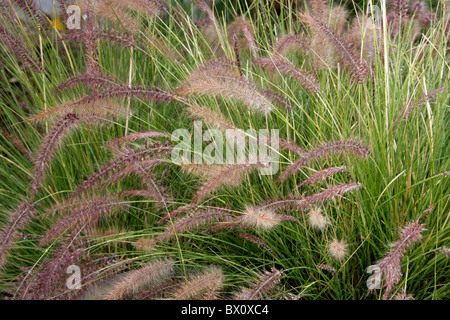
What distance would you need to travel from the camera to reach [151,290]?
1.60 meters

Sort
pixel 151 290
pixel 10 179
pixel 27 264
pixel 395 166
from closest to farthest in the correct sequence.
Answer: pixel 151 290
pixel 395 166
pixel 27 264
pixel 10 179

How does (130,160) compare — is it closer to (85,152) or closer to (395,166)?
(85,152)

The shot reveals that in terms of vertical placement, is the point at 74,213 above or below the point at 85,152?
below

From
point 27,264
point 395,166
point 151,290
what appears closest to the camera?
point 151,290

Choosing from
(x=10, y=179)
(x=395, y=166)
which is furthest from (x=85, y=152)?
(x=395, y=166)

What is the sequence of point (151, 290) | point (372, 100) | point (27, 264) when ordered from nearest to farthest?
1. point (151, 290)
2. point (372, 100)
3. point (27, 264)

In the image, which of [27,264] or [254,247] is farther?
[27,264]
